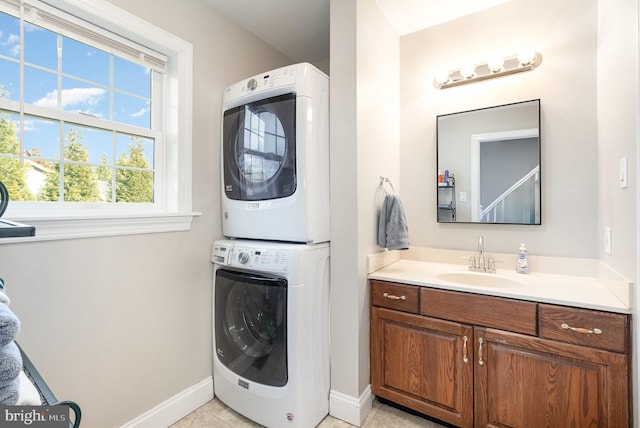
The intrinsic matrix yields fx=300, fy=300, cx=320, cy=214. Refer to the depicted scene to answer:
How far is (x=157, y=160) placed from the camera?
182 cm

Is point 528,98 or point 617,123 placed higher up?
point 528,98

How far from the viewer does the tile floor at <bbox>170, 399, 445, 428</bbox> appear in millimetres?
1698

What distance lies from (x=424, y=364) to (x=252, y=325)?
983 mm

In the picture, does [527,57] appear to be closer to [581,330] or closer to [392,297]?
[581,330]

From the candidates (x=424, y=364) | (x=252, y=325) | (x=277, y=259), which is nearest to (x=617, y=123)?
(x=424, y=364)

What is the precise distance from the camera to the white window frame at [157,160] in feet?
4.31

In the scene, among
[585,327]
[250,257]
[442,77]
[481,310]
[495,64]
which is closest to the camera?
[585,327]

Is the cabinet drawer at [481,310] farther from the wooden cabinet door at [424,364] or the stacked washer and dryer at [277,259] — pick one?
the stacked washer and dryer at [277,259]

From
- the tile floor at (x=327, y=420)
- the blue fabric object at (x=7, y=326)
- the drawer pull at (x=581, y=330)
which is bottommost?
the tile floor at (x=327, y=420)

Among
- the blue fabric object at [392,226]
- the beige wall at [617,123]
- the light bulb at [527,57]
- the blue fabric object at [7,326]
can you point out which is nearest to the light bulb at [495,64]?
the light bulb at [527,57]

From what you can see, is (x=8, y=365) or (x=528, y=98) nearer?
(x=8, y=365)

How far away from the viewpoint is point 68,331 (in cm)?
135

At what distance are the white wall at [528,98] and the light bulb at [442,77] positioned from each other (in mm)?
76

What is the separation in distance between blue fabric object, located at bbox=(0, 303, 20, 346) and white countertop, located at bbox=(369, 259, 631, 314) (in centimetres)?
154
